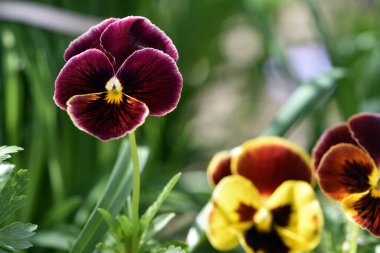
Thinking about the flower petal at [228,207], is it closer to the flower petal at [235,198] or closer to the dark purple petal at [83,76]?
the flower petal at [235,198]

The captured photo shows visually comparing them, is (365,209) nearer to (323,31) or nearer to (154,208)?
(154,208)

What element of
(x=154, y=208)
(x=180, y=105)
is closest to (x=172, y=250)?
(x=154, y=208)

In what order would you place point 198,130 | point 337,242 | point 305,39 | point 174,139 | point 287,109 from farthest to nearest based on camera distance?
1. point 305,39
2. point 198,130
3. point 174,139
4. point 287,109
5. point 337,242

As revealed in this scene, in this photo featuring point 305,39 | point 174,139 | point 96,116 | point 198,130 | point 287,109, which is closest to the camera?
point 96,116

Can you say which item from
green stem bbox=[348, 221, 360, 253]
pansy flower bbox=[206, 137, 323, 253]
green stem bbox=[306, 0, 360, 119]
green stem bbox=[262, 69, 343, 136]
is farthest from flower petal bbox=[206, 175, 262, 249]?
green stem bbox=[306, 0, 360, 119]

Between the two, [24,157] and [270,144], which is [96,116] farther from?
[24,157]

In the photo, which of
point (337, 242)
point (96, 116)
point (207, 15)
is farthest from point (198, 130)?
point (96, 116)
